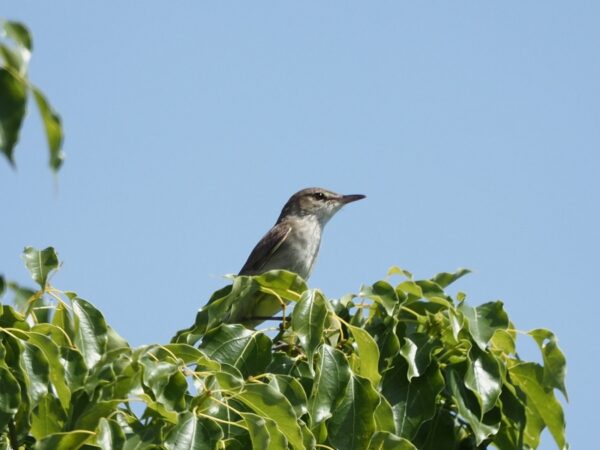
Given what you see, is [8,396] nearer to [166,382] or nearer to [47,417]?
[47,417]

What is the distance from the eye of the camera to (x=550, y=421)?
4.99 metres

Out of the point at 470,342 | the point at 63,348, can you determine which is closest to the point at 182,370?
the point at 63,348

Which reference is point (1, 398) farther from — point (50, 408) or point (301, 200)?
point (301, 200)

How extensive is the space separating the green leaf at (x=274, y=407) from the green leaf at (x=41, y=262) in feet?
3.58

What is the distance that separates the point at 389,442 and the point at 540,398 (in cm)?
121

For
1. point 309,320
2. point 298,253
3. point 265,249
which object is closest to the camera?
point 309,320

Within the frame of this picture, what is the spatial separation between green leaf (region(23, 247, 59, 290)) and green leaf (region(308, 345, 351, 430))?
4.10 ft

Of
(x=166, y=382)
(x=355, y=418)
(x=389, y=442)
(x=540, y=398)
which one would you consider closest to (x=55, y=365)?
(x=166, y=382)

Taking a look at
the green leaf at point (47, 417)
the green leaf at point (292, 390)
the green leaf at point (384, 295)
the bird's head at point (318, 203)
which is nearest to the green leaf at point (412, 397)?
the green leaf at point (384, 295)

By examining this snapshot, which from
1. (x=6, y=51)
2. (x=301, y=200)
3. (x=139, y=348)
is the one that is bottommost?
(x=301, y=200)

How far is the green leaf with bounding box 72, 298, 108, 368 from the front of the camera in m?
4.30

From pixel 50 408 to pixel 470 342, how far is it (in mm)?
2000

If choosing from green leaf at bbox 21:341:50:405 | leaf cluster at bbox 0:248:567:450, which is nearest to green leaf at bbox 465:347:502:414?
leaf cluster at bbox 0:248:567:450

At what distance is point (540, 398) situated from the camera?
16.4 feet
